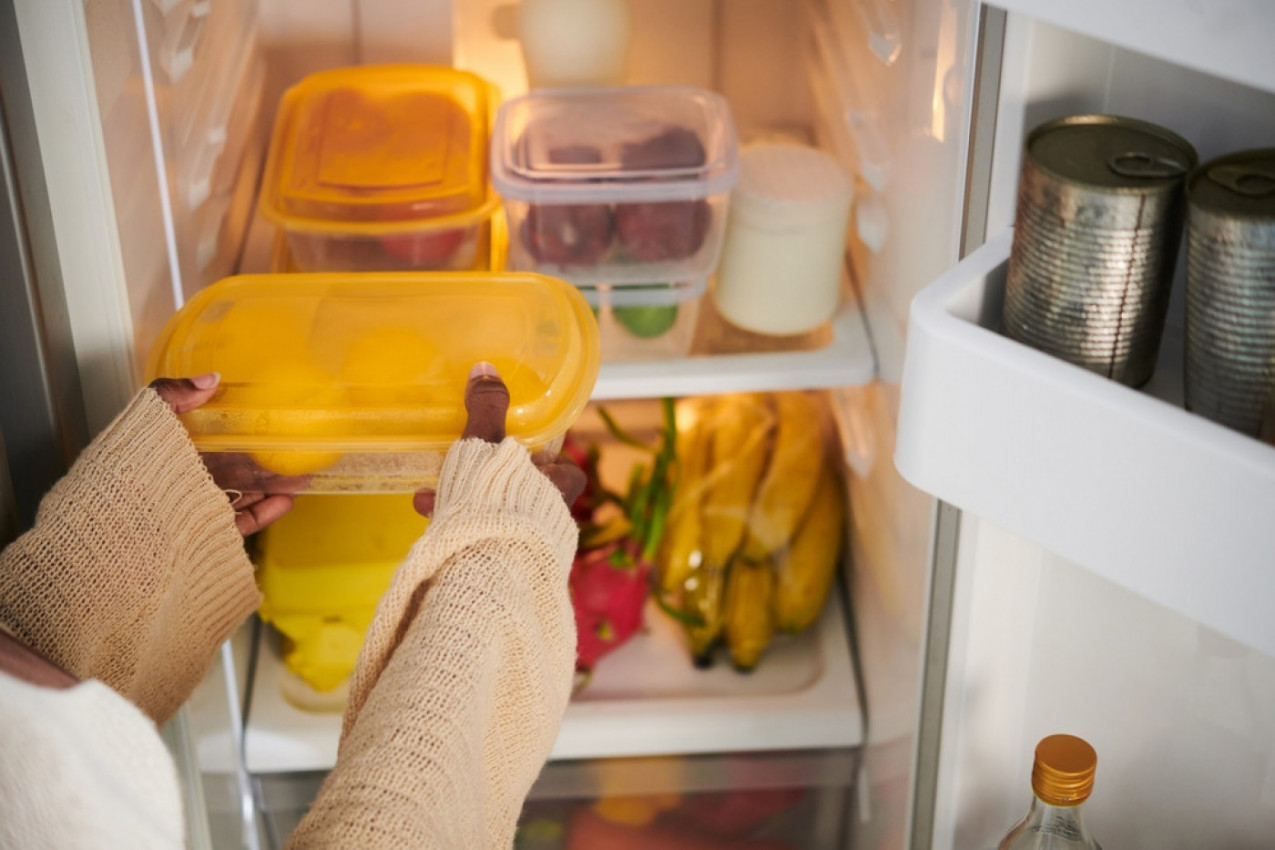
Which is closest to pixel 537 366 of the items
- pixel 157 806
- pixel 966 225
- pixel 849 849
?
pixel 966 225

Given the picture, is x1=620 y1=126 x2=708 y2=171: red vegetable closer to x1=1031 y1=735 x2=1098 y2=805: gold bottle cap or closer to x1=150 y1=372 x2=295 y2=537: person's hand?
x1=150 y1=372 x2=295 y2=537: person's hand

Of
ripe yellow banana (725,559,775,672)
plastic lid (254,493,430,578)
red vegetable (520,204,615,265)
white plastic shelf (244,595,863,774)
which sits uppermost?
red vegetable (520,204,615,265)

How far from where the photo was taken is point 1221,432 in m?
0.56

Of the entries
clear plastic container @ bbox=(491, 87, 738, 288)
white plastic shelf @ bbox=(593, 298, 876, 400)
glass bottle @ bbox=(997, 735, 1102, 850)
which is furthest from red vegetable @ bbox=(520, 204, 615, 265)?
glass bottle @ bbox=(997, 735, 1102, 850)

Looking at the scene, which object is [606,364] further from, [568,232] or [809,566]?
[809,566]

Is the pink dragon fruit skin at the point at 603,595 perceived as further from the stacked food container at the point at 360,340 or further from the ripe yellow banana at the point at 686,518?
the stacked food container at the point at 360,340

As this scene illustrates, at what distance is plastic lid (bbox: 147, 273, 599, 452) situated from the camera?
0.87m

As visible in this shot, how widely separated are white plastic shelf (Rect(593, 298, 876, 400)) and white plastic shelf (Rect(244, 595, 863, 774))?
1.17 ft

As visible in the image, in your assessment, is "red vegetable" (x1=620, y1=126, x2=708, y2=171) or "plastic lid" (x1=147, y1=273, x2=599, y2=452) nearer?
"plastic lid" (x1=147, y1=273, x2=599, y2=452)

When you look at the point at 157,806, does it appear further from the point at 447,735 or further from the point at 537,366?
the point at 537,366

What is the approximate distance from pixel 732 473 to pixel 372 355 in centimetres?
54

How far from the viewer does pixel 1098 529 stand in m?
0.62

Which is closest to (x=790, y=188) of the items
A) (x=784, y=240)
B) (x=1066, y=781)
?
(x=784, y=240)

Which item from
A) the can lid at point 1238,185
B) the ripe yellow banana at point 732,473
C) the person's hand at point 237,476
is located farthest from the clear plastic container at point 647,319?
the can lid at point 1238,185
